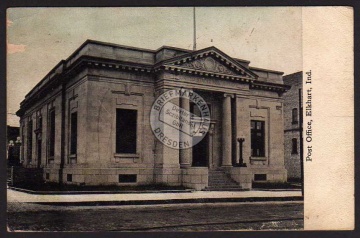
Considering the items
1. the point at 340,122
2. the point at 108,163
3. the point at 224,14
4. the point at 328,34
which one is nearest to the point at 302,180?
the point at 340,122

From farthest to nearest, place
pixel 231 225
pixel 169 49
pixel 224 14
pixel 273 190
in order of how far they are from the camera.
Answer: pixel 273 190, pixel 169 49, pixel 224 14, pixel 231 225

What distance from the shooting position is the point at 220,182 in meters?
19.6

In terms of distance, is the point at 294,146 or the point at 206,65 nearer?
the point at 294,146

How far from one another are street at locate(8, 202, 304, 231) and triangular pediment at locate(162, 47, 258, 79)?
5.45 metres

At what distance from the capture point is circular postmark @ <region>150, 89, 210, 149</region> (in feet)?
54.9

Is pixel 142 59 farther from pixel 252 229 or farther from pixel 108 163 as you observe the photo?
pixel 252 229

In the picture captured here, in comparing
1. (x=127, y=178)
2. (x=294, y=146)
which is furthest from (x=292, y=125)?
(x=127, y=178)

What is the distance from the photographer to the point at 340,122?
13953mm

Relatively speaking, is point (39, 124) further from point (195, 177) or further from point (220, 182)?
point (220, 182)

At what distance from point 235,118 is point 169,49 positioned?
4.87m

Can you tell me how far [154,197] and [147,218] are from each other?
2.62 meters

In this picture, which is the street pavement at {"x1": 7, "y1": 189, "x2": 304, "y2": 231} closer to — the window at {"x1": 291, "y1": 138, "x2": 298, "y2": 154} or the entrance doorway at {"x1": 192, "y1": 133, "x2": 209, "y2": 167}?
the window at {"x1": 291, "y1": 138, "x2": 298, "y2": 154}

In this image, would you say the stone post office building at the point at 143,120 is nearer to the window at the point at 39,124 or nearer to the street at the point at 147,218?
the window at the point at 39,124

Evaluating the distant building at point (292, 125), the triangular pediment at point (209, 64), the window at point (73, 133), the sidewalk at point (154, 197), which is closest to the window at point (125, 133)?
the window at point (73, 133)
